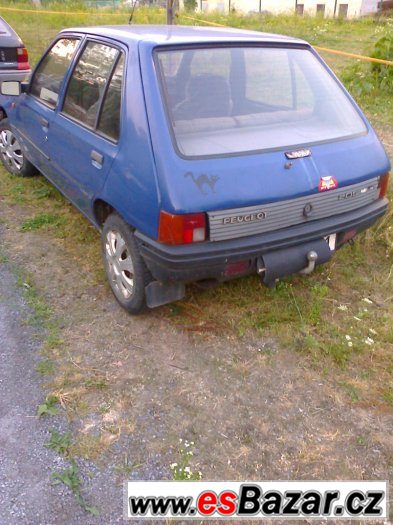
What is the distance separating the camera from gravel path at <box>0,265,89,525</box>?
209 centimetres

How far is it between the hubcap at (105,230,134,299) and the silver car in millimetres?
4576

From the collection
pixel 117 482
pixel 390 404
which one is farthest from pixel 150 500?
pixel 390 404

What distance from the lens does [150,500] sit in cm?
216

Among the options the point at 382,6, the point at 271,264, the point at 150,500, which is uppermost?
the point at 382,6

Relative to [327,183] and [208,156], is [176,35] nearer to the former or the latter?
[208,156]

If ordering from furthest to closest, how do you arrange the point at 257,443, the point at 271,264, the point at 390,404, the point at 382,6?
the point at 382,6, the point at 271,264, the point at 390,404, the point at 257,443

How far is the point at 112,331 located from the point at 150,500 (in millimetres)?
1219

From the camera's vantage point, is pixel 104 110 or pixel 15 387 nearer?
pixel 15 387

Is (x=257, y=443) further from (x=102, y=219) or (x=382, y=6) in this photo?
(x=382, y=6)

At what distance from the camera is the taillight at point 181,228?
255 centimetres

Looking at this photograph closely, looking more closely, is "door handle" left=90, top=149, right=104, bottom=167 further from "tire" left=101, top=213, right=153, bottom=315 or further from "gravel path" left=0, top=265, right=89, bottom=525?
"gravel path" left=0, top=265, right=89, bottom=525

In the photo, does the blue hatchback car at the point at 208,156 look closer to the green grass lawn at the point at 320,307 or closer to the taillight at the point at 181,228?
the taillight at the point at 181,228

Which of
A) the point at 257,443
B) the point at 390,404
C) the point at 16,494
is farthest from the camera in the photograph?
the point at 390,404

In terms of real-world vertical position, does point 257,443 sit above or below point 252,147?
Answer: below
